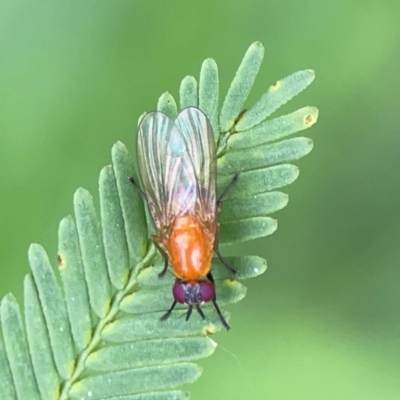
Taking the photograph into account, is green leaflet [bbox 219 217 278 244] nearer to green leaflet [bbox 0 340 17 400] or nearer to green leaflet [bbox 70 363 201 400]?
green leaflet [bbox 70 363 201 400]

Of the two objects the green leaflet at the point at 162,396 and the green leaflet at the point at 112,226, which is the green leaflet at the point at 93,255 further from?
the green leaflet at the point at 162,396

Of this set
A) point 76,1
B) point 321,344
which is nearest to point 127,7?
point 76,1

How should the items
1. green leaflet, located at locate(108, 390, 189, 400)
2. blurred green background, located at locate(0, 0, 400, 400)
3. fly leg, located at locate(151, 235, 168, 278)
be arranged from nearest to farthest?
green leaflet, located at locate(108, 390, 189, 400) → fly leg, located at locate(151, 235, 168, 278) → blurred green background, located at locate(0, 0, 400, 400)

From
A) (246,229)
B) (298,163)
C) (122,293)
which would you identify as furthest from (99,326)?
(298,163)

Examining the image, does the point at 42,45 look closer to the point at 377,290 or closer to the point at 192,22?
the point at 192,22

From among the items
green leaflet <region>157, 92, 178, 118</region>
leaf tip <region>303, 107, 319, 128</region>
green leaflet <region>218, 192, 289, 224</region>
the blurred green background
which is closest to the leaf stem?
green leaflet <region>218, 192, 289, 224</region>

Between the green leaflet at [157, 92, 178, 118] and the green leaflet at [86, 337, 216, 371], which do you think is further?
the green leaflet at [157, 92, 178, 118]
